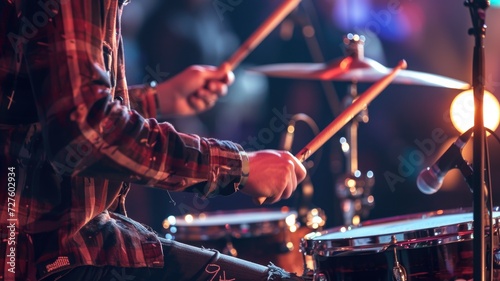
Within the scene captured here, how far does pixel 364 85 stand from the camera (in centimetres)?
480

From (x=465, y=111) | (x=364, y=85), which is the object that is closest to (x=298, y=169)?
(x=465, y=111)

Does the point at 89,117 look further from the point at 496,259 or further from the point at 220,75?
the point at 496,259

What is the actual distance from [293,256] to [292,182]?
1.53 meters

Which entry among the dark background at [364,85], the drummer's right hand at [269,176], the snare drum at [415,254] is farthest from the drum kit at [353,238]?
the dark background at [364,85]

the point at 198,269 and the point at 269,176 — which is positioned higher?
the point at 269,176

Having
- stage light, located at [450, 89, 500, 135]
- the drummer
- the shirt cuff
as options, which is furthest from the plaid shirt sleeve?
stage light, located at [450, 89, 500, 135]

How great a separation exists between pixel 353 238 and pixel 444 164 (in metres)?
0.31

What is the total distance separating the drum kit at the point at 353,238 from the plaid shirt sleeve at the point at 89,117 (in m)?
0.47

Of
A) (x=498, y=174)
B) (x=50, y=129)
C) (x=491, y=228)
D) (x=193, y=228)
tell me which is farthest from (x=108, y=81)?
(x=498, y=174)

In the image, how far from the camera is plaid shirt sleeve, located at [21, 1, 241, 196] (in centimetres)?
116
